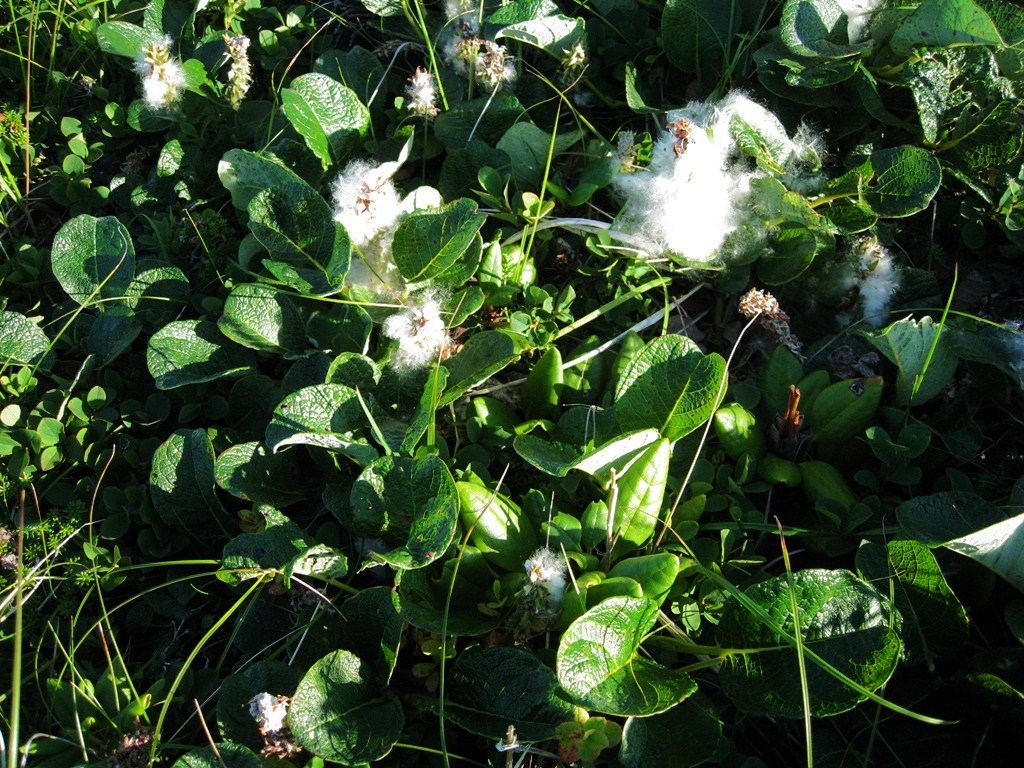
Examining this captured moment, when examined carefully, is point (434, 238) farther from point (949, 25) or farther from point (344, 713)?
point (949, 25)

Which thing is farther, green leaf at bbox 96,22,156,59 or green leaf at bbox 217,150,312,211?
green leaf at bbox 96,22,156,59

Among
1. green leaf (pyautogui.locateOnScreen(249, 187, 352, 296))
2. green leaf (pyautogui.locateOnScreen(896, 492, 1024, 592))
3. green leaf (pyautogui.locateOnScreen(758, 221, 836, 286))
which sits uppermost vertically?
green leaf (pyautogui.locateOnScreen(249, 187, 352, 296))

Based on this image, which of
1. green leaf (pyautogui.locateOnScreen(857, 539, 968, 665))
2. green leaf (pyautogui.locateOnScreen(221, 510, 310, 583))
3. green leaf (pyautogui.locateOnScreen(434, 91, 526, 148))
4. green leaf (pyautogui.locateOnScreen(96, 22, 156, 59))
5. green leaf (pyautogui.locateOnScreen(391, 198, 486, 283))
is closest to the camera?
green leaf (pyautogui.locateOnScreen(857, 539, 968, 665))

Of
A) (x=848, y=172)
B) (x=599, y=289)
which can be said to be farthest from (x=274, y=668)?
(x=848, y=172)

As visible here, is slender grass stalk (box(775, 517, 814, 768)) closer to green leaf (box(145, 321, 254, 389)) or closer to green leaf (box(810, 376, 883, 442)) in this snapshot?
green leaf (box(810, 376, 883, 442))

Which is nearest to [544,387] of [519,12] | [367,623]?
[367,623]

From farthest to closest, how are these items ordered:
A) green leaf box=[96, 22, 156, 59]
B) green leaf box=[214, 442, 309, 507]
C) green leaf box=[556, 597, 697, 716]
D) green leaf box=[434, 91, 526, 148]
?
1. green leaf box=[96, 22, 156, 59]
2. green leaf box=[434, 91, 526, 148]
3. green leaf box=[214, 442, 309, 507]
4. green leaf box=[556, 597, 697, 716]

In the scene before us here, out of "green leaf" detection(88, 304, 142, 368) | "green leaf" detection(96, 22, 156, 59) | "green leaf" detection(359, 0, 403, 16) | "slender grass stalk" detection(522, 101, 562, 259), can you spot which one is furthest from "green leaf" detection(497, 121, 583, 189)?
"green leaf" detection(96, 22, 156, 59)

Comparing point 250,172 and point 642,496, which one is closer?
point 642,496

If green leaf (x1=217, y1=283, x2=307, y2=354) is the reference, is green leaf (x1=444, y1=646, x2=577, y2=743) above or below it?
below
